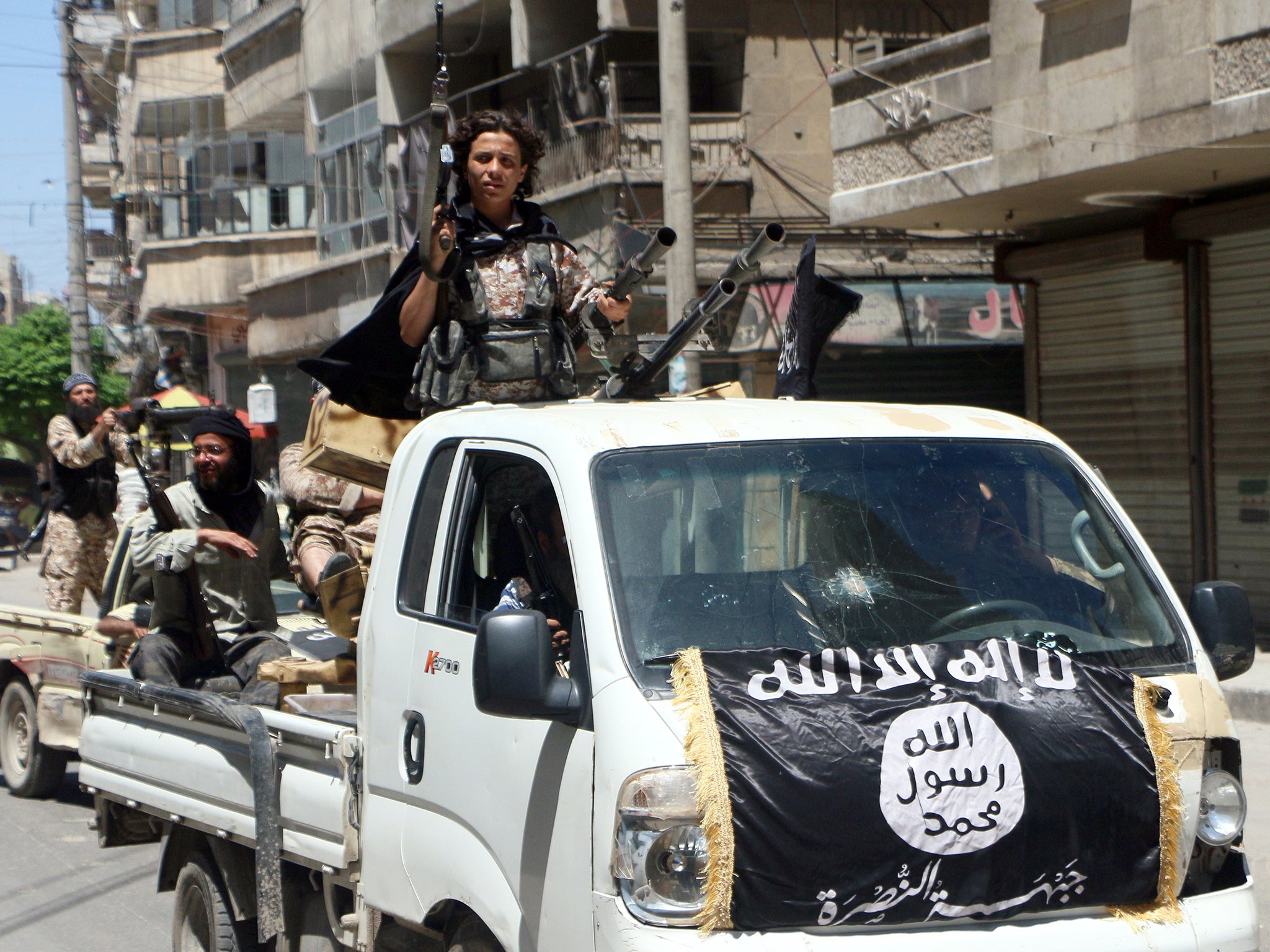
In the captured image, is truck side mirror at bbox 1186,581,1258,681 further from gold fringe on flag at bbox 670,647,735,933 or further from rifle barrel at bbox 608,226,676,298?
rifle barrel at bbox 608,226,676,298

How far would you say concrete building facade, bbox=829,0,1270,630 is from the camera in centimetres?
1061

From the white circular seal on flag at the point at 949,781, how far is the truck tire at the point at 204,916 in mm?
2614

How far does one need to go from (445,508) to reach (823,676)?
1286 mm

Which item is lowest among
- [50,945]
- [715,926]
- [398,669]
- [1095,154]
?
[50,945]

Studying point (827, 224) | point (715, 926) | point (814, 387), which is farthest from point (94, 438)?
point (827, 224)

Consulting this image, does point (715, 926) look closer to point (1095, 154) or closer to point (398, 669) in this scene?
point (398, 669)

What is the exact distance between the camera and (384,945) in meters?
3.88

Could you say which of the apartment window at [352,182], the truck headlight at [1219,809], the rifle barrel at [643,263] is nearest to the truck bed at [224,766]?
the rifle barrel at [643,263]

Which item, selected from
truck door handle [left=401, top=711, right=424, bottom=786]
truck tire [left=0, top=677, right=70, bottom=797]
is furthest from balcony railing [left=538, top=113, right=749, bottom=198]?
→ truck door handle [left=401, top=711, right=424, bottom=786]

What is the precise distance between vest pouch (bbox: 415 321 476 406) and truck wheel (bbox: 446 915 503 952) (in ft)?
6.21

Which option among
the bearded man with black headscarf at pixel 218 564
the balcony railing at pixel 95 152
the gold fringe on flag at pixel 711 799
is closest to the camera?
the gold fringe on flag at pixel 711 799

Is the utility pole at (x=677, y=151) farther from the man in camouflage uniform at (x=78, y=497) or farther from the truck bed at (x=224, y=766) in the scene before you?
the truck bed at (x=224, y=766)

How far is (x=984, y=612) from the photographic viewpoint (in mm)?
3369

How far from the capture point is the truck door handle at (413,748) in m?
3.62
